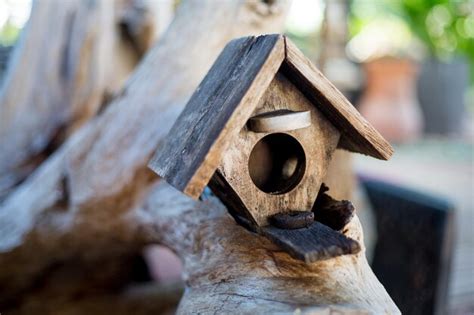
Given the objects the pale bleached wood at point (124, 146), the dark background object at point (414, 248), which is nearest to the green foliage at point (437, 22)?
the dark background object at point (414, 248)

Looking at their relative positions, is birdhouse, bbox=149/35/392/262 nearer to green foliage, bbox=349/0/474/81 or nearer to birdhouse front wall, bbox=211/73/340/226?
birdhouse front wall, bbox=211/73/340/226

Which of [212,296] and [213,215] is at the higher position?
[213,215]

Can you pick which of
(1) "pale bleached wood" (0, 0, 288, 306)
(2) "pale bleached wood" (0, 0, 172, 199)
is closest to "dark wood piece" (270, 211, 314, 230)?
(1) "pale bleached wood" (0, 0, 288, 306)

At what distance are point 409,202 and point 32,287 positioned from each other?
1.25m

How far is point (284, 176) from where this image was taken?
1097 millimetres

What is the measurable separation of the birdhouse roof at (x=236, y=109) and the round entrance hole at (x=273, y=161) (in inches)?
4.5

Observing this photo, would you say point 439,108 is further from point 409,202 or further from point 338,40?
point 409,202

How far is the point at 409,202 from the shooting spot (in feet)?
5.71

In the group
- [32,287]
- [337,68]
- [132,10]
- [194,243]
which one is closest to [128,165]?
[194,243]

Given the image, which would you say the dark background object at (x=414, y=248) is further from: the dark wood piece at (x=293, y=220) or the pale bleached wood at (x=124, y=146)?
the pale bleached wood at (x=124, y=146)

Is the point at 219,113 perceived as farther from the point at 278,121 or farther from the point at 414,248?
the point at 414,248

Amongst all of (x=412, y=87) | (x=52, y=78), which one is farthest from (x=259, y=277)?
(x=412, y=87)

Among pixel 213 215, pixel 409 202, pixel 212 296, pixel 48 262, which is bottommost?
pixel 48 262

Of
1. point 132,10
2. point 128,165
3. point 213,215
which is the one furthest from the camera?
point 132,10
